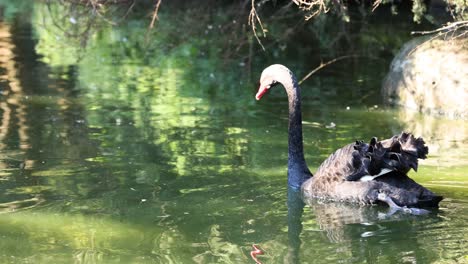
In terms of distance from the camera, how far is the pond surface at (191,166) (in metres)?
5.73

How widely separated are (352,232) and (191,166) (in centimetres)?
223

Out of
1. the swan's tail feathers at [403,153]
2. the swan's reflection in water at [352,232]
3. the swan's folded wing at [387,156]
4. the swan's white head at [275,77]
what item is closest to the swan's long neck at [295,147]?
the swan's white head at [275,77]

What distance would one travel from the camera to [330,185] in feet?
22.2

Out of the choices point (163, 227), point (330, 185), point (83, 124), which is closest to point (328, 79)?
point (83, 124)

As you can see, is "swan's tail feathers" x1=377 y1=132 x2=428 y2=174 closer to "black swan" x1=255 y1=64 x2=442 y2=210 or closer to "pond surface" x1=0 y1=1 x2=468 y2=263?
"black swan" x1=255 y1=64 x2=442 y2=210

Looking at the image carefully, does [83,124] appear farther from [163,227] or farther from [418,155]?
[418,155]

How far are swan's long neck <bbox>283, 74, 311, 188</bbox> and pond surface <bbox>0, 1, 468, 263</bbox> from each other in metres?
0.19

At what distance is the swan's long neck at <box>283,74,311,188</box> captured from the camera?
7.20m

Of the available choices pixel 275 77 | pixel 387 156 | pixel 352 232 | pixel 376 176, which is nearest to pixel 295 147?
pixel 275 77

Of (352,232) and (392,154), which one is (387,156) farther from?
(352,232)

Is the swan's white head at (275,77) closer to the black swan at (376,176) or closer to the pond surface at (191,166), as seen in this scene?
the pond surface at (191,166)

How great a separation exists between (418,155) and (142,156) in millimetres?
2823

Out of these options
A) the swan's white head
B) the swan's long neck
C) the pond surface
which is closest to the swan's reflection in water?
the pond surface

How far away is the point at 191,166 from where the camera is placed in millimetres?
7891
